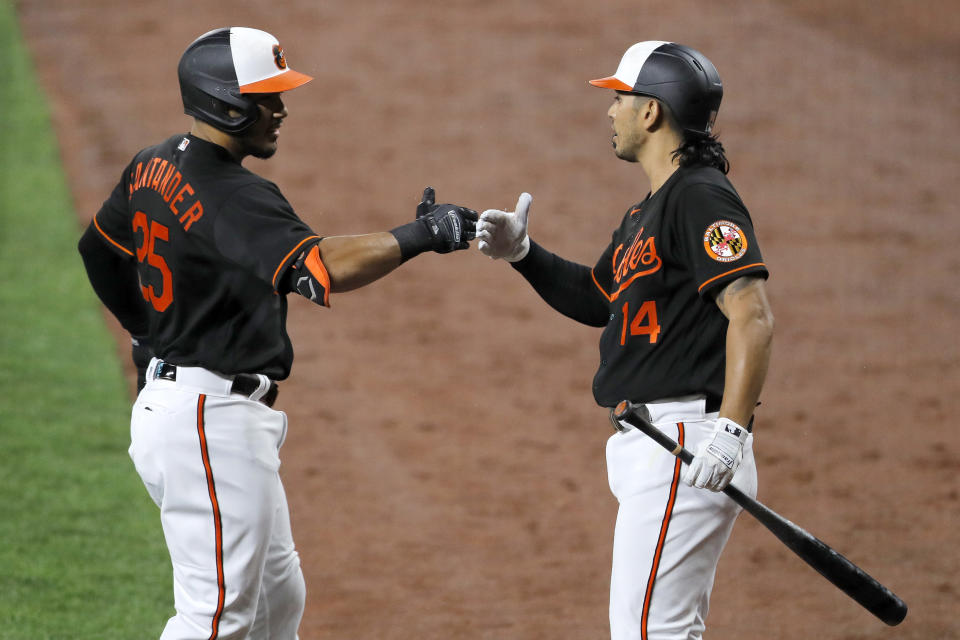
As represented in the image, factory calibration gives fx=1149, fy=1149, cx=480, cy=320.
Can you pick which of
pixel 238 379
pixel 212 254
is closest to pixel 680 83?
pixel 212 254

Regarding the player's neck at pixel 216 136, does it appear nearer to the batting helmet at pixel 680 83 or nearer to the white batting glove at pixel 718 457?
the batting helmet at pixel 680 83

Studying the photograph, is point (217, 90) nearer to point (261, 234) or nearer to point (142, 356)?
point (261, 234)

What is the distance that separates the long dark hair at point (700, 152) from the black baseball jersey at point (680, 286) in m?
0.07

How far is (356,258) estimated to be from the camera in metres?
3.29

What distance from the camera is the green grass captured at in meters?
4.74

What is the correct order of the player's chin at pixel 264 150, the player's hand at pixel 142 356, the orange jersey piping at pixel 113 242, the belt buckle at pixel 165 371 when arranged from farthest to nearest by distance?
the player's hand at pixel 142 356 < the orange jersey piping at pixel 113 242 < the player's chin at pixel 264 150 < the belt buckle at pixel 165 371

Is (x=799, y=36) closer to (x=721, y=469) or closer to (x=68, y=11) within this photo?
(x=68, y=11)

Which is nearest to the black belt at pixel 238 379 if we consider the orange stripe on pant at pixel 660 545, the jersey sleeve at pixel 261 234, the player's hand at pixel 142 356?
the jersey sleeve at pixel 261 234

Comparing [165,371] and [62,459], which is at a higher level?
[165,371]

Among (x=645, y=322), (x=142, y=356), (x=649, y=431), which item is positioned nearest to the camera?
(x=649, y=431)

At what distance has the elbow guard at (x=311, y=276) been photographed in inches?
127

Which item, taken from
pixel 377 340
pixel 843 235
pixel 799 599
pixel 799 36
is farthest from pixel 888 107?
pixel 799 599

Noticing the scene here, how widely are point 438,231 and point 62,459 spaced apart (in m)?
3.54

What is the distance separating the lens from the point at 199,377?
136 inches
